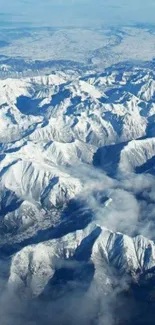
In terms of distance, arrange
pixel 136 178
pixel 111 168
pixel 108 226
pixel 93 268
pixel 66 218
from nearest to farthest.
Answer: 1. pixel 93 268
2. pixel 108 226
3. pixel 66 218
4. pixel 136 178
5. pixel 111 168

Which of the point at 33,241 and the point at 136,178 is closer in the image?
the point at 33,241

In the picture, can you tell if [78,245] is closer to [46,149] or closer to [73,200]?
[73,200]

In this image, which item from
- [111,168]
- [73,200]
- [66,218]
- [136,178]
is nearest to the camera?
[66,218]

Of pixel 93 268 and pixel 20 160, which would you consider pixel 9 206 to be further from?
pixel 93 268

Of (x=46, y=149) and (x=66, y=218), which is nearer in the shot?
(x=66, y=218)

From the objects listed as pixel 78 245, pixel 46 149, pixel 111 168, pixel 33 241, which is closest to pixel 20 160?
pixel 46 149

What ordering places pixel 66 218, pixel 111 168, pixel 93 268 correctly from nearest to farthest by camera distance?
pixel 93 268 < pixel 66 218 < pixel 111 168

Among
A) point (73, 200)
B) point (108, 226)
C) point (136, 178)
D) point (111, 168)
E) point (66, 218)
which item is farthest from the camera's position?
point (111, 168)

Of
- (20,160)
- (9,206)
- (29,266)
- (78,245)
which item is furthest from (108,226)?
(20,160)
